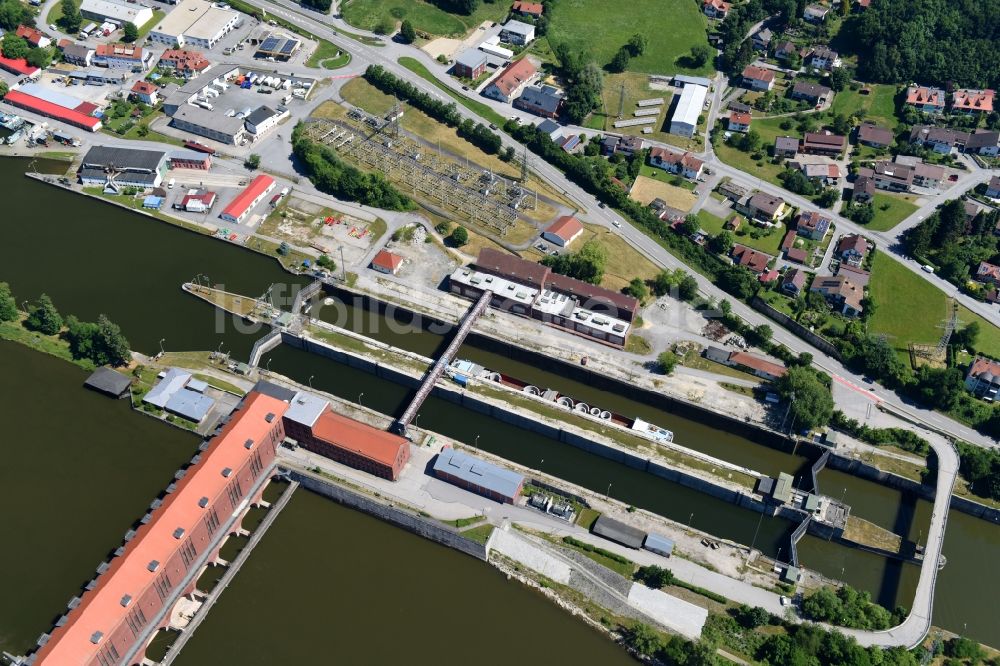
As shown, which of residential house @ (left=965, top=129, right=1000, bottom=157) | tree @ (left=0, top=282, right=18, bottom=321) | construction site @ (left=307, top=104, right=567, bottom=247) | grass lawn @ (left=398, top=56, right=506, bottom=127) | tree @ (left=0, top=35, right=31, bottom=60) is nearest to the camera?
tree @ (left=0, top=282, right=18, bottom=321)

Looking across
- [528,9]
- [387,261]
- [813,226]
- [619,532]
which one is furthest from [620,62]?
[619,532]

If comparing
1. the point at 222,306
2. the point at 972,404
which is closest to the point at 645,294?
the point at 972,404

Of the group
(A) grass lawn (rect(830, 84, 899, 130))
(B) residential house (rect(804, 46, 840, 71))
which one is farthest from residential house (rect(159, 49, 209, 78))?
(A) grass lawn (rect(830, 84, 899, 130))

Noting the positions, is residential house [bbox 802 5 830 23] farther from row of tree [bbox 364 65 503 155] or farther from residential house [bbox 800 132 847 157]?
row of tree [bbox 364 65 503 155]

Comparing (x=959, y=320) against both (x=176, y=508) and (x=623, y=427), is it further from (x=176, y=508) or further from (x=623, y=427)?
(x=176, y=508)

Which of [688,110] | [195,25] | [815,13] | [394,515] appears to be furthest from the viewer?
[815,13]

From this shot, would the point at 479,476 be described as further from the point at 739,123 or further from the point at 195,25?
the point at 195,25

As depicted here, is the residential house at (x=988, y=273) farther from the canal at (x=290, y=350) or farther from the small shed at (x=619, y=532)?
the small shed at (x=619, y=532)
